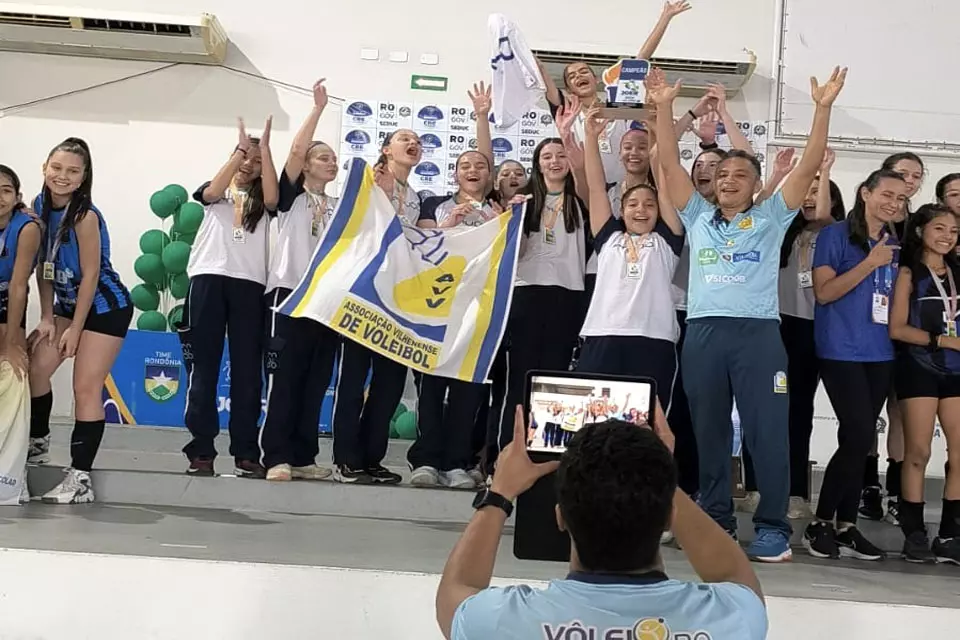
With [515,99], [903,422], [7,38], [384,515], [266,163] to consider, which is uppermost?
[7,38]

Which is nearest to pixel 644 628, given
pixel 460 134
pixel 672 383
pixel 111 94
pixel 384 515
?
pixel 672 383

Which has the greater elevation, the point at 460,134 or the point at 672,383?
the point at 460,134

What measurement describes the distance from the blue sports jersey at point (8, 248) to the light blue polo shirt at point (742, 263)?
244 centimetres

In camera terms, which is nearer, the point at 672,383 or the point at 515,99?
the point at 672,383

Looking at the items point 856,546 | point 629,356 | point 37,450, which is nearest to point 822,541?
point 856,546

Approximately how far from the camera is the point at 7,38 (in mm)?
6234

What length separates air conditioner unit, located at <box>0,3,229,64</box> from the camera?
6.12 m

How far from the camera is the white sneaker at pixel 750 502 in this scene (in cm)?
371

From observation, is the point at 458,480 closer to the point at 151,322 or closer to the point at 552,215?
the point at 552,215

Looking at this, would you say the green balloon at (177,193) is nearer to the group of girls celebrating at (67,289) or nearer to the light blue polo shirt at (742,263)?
the group of girls celebrating at (67,289)

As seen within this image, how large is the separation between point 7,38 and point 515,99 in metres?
3.81

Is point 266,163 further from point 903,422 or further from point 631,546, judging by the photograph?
point 631,546

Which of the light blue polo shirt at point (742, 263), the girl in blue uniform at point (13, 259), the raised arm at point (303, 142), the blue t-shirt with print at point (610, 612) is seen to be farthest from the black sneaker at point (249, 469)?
the blue t-shirt with print at point (610, 612)

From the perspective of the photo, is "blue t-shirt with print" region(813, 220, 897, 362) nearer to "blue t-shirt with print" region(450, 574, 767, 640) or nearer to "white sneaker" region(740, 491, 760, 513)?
"white sneaker" region(740, 491, 760, 513)
